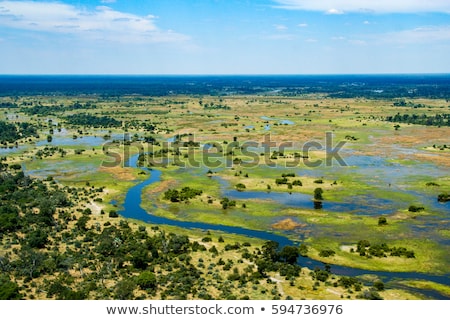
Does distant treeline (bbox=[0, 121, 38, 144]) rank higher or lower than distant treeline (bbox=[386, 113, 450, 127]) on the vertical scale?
lower

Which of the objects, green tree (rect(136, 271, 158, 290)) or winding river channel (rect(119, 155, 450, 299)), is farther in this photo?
winding river channel (rect(119, 155, 450, 299))

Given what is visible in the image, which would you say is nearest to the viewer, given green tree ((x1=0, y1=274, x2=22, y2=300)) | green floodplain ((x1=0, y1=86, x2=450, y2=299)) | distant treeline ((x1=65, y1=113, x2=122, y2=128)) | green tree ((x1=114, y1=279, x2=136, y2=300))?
green tree ((x1=0, y1=274, x2=22, y2=300))

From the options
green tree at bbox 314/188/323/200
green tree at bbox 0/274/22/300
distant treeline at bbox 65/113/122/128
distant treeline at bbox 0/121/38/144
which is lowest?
green tree at bbox 0/274/22/300

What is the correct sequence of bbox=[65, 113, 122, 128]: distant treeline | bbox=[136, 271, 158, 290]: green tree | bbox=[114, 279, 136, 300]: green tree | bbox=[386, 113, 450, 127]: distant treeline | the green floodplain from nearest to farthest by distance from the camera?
bbox=[114, 279, 136, 300]: green tree < bbox=[136, 271, 158, 290]: green tree < the green floodplain < bbox=[386, 113, 450, 127]: distant treeline < bbox=[65, 113, 122, 128]: distant treeline

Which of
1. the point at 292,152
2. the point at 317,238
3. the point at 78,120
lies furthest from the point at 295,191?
the point at 78,120

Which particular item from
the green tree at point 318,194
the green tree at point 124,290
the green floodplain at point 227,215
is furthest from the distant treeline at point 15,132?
the green tree at point 124,290

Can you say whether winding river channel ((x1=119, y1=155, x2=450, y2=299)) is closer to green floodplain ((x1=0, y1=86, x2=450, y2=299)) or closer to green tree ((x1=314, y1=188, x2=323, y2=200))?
green floodplain ((x1=0, y1=86, x2=450, y2=299))

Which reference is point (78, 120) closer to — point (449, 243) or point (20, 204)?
point (20, 204)

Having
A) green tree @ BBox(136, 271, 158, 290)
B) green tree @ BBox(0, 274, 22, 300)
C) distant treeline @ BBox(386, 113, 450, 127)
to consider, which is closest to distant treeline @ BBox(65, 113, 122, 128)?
distant treeline @ BBox(386, 113, 450, 127)
